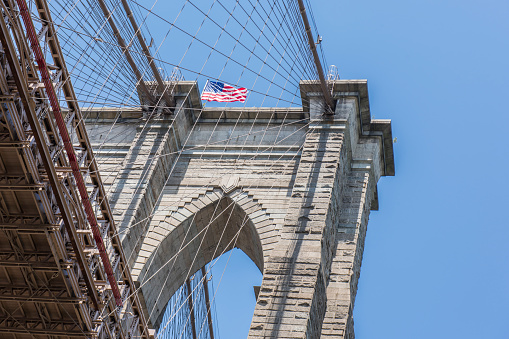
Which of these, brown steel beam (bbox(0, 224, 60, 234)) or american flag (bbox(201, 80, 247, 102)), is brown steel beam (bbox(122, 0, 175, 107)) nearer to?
american flag (bbox(201, 80, 247, 102))

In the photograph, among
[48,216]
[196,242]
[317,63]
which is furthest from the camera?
[196,242]

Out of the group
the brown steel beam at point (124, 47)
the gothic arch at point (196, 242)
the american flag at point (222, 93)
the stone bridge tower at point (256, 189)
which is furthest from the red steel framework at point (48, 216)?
the american flag at point (222, 93)

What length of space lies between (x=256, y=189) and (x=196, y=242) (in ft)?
9.17

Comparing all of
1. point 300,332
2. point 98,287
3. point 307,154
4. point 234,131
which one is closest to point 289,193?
point 307,154

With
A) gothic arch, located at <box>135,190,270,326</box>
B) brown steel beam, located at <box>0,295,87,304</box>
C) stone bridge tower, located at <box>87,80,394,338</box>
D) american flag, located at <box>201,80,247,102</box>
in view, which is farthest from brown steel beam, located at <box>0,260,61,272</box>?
american flag, located at <box>201,80,247,102</box>

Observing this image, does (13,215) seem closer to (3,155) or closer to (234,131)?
(3,155)

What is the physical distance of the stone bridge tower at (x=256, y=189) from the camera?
99.9 feet

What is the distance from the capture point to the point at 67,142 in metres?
24.7

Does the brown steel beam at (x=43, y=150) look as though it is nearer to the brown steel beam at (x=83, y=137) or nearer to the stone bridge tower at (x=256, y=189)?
the brown steel beam at (x=83, y=137)

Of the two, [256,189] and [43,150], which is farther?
[256,189]

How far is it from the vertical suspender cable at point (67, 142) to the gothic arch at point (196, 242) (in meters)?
5.63

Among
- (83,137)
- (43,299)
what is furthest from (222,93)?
(43,299)

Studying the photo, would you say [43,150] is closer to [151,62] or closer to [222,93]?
[151,62]

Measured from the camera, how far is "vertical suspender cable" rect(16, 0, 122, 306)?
75.3 ft
